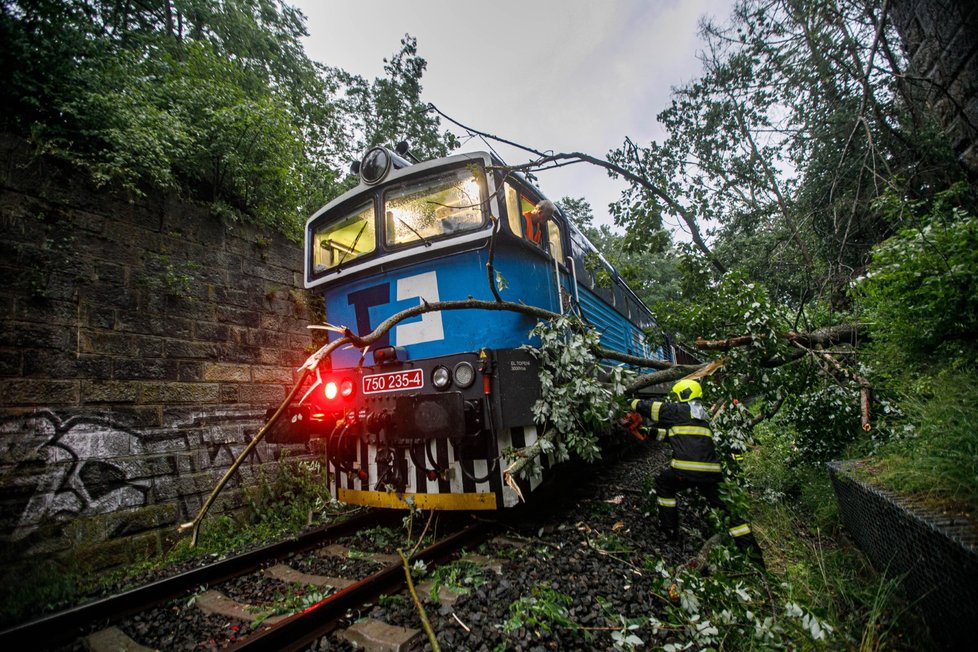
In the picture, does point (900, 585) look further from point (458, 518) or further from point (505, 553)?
point (458, 518)

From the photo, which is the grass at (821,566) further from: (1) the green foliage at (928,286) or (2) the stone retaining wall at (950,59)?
(2) the stone retaining wall at (950,59)

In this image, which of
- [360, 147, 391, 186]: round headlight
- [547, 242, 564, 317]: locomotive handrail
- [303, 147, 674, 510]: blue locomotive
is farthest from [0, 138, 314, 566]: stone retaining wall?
[547, 242, 564, 317]: locomotive handrail

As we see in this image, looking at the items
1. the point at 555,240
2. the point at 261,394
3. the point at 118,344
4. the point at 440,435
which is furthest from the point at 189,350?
the point at 555,240

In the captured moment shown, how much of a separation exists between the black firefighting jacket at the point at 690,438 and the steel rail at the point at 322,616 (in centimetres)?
206

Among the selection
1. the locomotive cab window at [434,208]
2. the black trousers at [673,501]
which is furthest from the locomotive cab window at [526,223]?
the black trousers at [673,501]

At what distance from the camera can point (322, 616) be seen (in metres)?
2.33

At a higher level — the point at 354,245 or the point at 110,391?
the point at 354,245

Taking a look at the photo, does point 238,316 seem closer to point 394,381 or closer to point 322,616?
point 394,381

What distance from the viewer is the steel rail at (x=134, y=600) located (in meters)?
2.33

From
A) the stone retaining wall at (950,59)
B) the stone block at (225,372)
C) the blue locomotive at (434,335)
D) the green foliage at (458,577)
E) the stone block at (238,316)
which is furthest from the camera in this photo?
the stone retaining wall at (950,59)

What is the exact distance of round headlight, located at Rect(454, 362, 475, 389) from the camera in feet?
10.5

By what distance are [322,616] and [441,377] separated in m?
1.66

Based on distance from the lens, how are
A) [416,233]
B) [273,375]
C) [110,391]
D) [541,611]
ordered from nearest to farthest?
[541,611] < [416,233] < [110,391] < [273,375]

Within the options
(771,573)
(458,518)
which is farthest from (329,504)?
(771,573)
